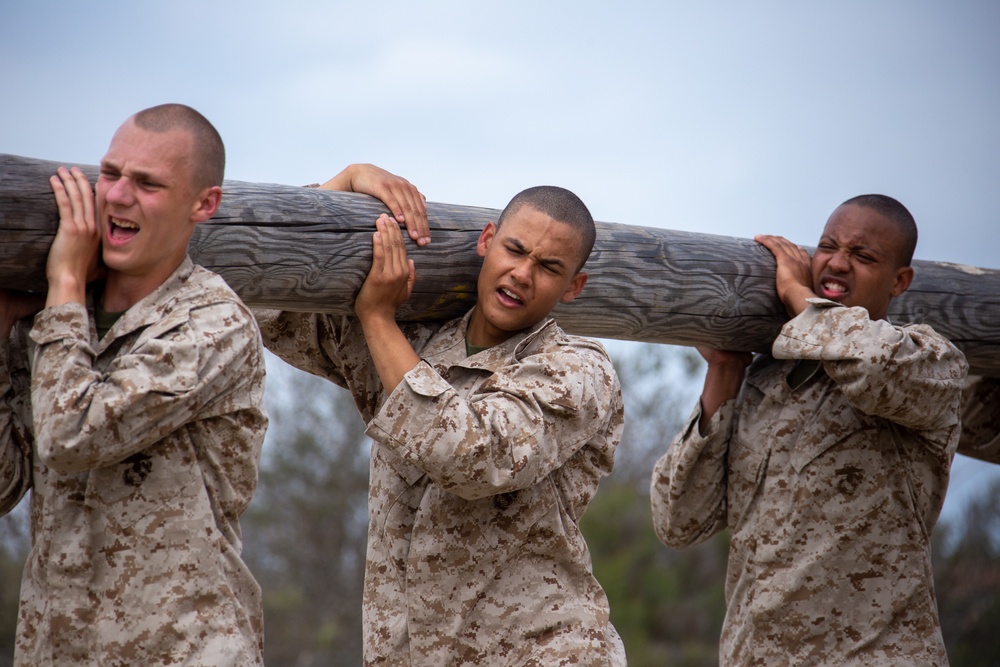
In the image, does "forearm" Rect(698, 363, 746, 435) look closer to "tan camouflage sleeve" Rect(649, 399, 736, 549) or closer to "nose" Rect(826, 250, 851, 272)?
"tan camouflage sleeve" Rect(649, 399, 736, 549)

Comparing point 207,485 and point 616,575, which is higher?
point 207,485

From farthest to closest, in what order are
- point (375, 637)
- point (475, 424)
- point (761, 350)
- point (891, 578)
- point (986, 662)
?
point (986, 662) → point (761, 350) → point (891, 578) → point (375, 637) → point (475, 424)

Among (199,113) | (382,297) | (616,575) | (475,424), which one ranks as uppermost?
(199,113)

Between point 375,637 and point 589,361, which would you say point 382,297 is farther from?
point 375,637

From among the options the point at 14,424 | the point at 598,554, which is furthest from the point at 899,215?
the point at 598,554

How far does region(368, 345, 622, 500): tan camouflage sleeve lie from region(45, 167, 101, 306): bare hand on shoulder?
33.7 inches

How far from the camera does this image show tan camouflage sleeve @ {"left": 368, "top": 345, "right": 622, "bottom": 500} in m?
3.14

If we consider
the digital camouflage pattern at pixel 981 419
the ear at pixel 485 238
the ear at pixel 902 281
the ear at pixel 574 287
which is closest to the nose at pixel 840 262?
the ear at pixel 902 281

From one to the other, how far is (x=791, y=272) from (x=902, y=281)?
44 centimetres

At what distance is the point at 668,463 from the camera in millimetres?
4742

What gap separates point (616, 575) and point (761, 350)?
9.62 metres

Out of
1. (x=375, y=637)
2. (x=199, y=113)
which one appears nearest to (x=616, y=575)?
(x=375, y=637)

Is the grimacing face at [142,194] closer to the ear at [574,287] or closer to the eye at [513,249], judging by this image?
the eye at [513,249]

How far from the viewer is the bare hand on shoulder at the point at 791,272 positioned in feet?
14.7
